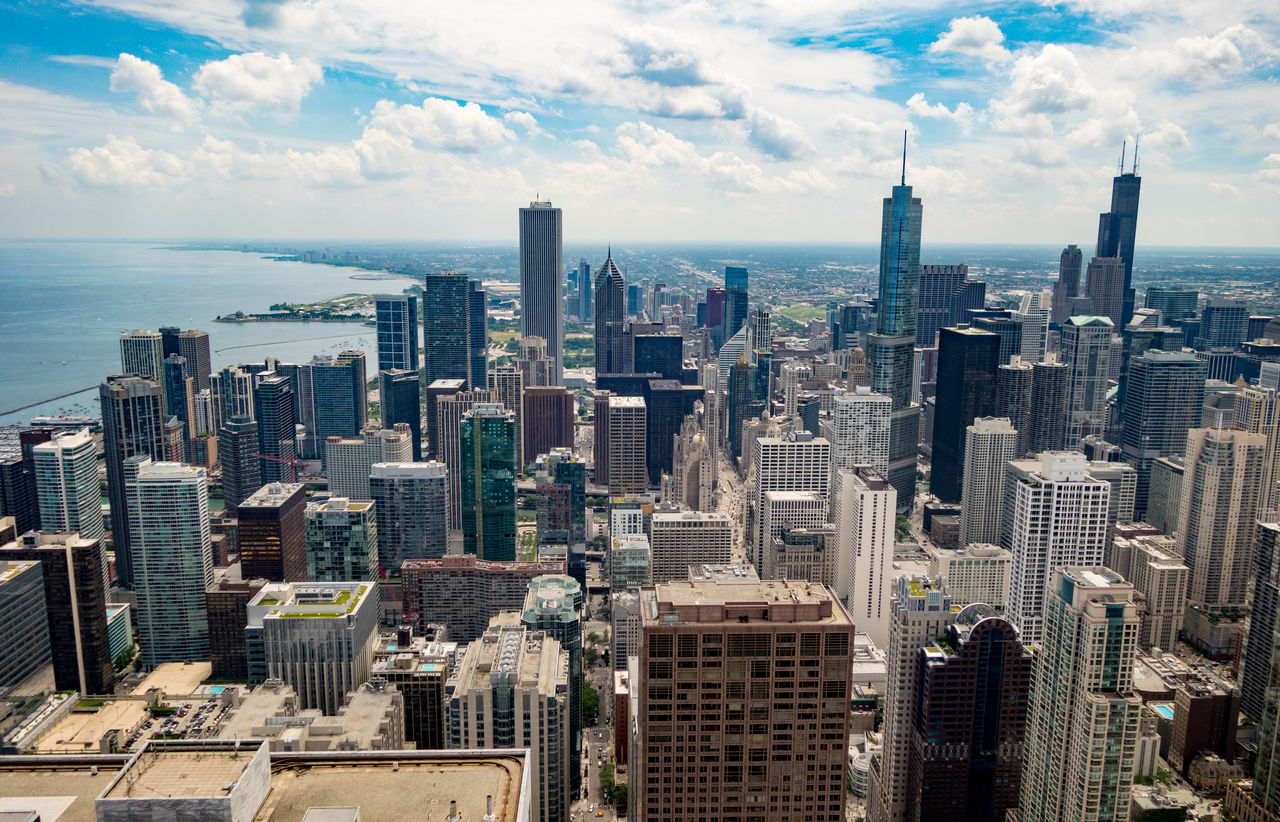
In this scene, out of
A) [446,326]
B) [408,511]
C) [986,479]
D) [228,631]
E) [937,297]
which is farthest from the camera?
[937,297]

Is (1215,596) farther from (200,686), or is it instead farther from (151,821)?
(151,821)

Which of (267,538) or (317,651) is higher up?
(317,651)

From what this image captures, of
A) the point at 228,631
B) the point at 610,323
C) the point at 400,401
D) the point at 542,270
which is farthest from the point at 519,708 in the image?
the point at 542,270

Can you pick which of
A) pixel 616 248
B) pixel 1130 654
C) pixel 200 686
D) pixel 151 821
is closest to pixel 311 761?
pixel 151 821

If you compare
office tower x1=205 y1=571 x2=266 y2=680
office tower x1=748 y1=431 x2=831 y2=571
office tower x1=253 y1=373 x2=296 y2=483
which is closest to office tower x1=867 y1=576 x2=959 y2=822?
office tower x1=748 y1=431 x2=831 y2=571

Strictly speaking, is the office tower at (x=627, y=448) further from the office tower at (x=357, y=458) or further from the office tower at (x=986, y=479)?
the office tower at (x=986, y=479)

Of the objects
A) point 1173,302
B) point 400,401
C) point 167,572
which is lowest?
point 167,572

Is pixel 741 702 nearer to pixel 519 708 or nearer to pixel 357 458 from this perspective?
pixel 519 708
